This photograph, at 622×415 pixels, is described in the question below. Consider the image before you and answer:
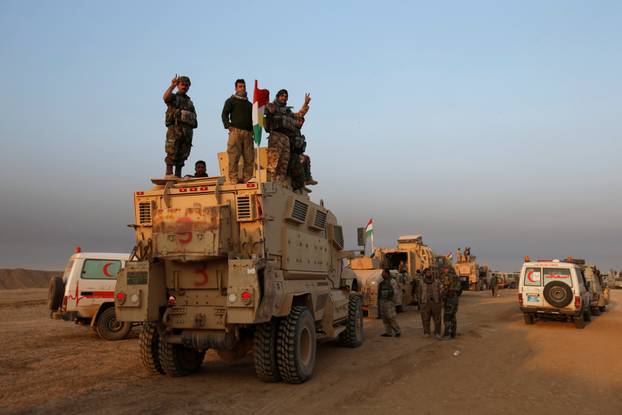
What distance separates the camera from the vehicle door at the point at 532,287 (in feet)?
47.0

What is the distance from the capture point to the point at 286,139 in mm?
9453

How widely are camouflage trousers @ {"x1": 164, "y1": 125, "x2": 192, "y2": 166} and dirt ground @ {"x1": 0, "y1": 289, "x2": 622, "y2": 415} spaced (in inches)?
143

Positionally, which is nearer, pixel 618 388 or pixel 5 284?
pixel 618 388

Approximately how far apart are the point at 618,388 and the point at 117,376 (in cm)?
746

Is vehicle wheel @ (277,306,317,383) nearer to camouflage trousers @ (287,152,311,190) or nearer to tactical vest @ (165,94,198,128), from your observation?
camouflage trousers @ (287,152,311,190)

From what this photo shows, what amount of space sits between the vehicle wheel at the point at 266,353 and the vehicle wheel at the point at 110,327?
6144 millimetres

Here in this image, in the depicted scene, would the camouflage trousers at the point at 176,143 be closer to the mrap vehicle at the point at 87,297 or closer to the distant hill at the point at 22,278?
the mrap vehicle at the point at 87,297

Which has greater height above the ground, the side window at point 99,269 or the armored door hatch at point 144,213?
the armored door hatch at point 144,213

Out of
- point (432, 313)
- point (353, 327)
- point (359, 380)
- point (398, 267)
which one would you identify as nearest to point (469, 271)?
point (398, 267)

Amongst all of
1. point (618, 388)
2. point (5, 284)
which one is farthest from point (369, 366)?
point (5, 284)

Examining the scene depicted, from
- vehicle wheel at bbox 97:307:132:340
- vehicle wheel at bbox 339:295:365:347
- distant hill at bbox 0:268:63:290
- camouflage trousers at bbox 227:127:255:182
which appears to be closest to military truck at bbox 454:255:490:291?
vehicle wheel at bbox 339:295:365:347

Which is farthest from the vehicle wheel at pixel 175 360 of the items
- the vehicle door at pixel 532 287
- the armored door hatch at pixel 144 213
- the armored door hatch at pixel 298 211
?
the vehicle door at pixel 532 287

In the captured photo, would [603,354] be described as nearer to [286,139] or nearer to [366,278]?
[286,139]

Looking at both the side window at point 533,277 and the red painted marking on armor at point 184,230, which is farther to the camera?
the side window at point 533,277
